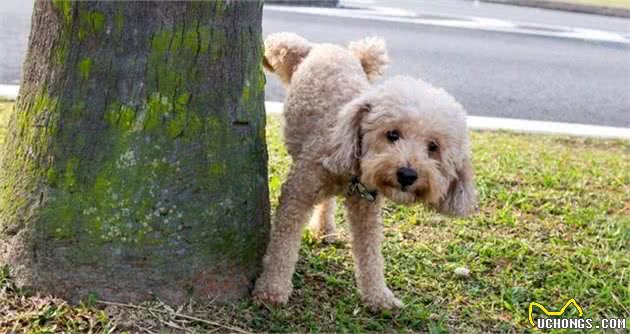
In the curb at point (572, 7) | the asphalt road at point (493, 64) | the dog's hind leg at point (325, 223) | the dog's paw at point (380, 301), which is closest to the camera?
the dog's paw at point (380, 301)

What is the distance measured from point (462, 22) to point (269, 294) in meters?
10.6

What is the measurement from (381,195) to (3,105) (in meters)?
3.58

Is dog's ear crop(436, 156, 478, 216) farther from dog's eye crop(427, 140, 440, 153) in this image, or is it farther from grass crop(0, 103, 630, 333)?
grass crop(0, 103, 630, 333)

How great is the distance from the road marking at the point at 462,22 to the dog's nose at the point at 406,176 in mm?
9069

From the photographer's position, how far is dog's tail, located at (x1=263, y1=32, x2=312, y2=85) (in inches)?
172

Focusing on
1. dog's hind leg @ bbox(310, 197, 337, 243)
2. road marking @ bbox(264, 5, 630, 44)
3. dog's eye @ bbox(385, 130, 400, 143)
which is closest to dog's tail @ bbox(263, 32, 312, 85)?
dog's hind leg @ bbox(310, 197, 337, 243)

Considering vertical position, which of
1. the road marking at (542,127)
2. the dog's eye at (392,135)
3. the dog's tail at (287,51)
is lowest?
the road marking at (542,127)

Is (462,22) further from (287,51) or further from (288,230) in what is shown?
(288,230)

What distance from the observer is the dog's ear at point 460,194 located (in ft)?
11.4

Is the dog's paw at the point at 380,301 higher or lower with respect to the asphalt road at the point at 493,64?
lower

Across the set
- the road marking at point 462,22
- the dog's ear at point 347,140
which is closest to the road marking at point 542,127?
the dog's ear at point 347,140

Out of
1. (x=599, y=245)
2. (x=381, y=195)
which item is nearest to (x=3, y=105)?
(x=381, y=195)

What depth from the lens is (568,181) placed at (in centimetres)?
552

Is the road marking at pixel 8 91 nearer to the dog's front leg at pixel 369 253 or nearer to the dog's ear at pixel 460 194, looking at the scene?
the dog's front leg at pixel 369 253
